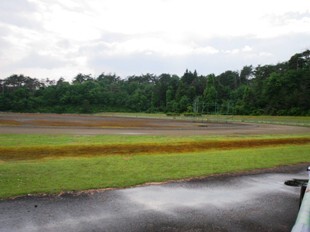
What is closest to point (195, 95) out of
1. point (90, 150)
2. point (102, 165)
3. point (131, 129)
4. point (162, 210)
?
point (131, 129)

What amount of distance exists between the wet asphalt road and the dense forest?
78.0m

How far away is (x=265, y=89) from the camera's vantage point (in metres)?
94.2

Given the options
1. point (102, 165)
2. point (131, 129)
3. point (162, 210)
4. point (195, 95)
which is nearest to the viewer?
point (162, 210)

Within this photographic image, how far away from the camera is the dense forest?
91.0m

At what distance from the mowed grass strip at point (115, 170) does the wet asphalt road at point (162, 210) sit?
0.86 meters

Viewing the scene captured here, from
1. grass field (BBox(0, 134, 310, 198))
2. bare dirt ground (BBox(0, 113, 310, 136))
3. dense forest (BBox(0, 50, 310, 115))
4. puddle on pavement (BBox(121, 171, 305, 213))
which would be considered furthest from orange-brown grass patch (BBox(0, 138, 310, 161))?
dense forest (BBox(0, 50, 310, 115))

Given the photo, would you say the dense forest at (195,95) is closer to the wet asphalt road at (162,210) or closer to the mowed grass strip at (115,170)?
the mowed grass strip at (115,170)

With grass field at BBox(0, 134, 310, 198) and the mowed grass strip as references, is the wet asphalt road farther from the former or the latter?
grass field at BBox(0, 134, 310, 198)

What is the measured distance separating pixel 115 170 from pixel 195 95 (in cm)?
11613

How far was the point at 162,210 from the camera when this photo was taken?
7.14 meters

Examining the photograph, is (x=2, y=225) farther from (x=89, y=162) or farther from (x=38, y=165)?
(x=89, y=162)

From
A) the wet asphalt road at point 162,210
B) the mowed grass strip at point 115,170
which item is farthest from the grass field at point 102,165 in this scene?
the wet asphalt road at point 162,210

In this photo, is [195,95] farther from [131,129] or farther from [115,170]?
[115,170]

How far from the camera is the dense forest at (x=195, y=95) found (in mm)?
91000
